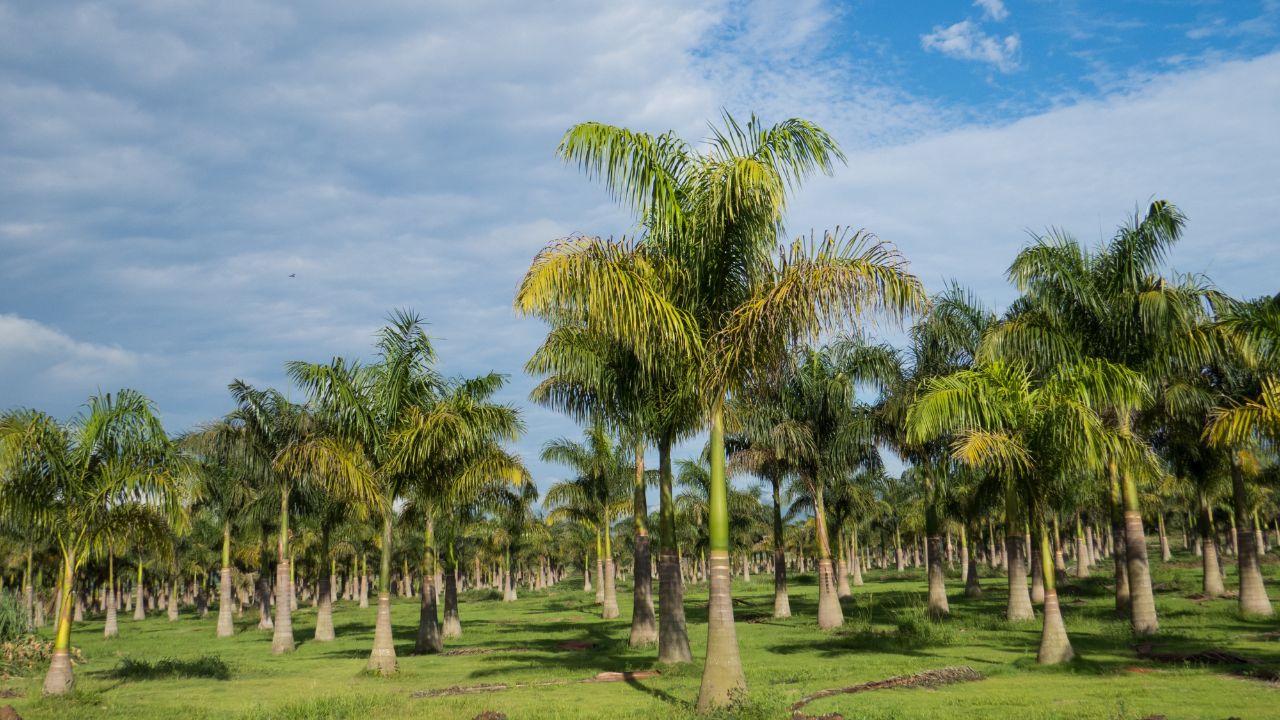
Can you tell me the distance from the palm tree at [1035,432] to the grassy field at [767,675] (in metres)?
2.96

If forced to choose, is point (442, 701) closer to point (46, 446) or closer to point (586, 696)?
point (586, 696)

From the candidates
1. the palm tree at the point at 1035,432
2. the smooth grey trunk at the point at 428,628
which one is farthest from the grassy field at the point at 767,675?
the palm tree at the point at 1035,432

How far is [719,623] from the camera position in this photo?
14828mm

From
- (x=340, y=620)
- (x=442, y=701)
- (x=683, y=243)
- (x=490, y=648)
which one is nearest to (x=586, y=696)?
(x=442, y=701)

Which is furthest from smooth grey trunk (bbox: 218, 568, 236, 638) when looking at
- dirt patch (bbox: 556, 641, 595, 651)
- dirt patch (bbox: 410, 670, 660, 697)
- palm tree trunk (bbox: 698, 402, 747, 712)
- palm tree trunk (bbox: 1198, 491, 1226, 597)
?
palm tree trunk (bbox: 1198, 491, 1226, 597)

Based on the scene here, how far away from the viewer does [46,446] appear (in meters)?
19.9

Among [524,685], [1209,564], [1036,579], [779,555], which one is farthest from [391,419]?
[1209,564]

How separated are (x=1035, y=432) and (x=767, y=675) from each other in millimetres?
8309

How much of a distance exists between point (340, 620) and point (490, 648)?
31571 mm

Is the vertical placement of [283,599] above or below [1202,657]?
below

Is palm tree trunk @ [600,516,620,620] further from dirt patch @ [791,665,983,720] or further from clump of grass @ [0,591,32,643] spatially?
dirt patch @ [791,665,983,720]

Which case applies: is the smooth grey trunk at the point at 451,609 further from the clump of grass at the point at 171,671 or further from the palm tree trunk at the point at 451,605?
the clump of grass at the point at 171,671

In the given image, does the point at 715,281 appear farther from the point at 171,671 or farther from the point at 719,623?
the point at 171,671

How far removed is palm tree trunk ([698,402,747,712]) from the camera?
14.4 meters
